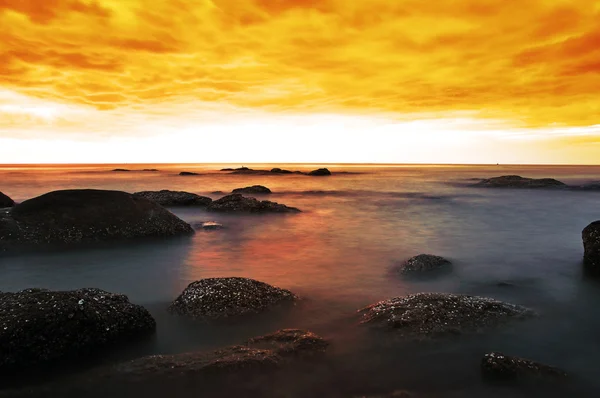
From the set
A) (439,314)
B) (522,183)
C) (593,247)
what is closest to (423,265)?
(439,314)

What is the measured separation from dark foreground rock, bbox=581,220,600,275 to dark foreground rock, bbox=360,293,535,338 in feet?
18.9

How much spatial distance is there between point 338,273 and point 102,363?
24.7 ft

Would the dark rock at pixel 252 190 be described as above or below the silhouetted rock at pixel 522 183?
below

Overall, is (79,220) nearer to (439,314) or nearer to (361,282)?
(361,282)

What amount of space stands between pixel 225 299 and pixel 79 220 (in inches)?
403

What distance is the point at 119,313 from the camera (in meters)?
6.95

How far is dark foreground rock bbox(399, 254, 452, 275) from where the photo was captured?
39.0 ft

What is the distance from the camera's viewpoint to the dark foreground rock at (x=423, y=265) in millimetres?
11883

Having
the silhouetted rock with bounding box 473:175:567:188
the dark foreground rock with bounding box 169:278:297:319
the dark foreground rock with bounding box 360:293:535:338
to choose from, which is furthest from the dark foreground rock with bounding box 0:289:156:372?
the silhouetted rock with bounding box 473:175:567:188

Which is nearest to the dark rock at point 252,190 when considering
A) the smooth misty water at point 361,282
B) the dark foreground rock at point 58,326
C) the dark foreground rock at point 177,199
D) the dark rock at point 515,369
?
the dark foreground rock at point 177,199

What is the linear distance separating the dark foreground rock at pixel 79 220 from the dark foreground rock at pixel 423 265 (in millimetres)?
10422

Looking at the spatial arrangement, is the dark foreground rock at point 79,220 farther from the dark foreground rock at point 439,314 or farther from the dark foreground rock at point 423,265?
the dark foreground rock at point 439,314

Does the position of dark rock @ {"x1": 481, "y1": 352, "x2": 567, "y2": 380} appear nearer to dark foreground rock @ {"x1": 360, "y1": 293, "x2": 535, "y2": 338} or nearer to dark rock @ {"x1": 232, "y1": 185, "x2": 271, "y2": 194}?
dark foreground rock @ {"x1": 360, "y1": 293, "x2": 535, "y2": 338}

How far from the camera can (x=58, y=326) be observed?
618cm
